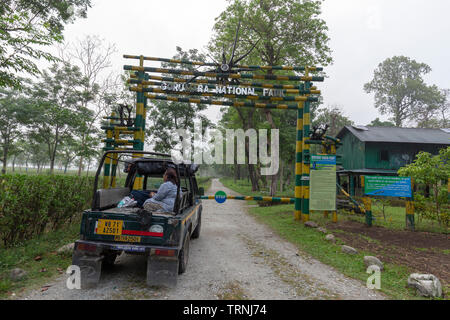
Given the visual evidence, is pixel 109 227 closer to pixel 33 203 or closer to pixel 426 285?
pixel 33 203

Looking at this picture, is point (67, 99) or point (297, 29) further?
point (67, 99)

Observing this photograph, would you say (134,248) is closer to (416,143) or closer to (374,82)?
(416,143)

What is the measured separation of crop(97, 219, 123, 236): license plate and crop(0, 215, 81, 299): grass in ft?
4.04

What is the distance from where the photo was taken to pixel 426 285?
379 cm

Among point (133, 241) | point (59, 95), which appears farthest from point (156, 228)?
point (59, 95)

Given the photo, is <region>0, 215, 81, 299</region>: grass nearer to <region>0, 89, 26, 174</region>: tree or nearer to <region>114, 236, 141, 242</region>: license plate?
<region>114, 236, 141, 242</region>: license plate

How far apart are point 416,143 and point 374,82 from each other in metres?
27.1

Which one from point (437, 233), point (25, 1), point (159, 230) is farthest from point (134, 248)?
point (25, 1)

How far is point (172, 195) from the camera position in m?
4.32

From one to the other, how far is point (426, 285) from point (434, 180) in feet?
19.6

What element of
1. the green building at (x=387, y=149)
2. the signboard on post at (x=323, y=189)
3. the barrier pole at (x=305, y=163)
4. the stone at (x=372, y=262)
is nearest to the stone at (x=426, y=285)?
the stone at (x=372, y=262)

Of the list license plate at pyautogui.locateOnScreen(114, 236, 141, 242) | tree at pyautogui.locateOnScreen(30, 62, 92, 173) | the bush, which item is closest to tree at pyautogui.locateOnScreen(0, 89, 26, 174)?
tree at pyautogui.locateOnScreen(30, 62, 92, 173)

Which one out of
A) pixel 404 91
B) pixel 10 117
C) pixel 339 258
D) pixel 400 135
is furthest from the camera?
pixel 404 91

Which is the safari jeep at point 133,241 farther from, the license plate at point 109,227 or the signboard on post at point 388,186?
the signboard on post at point 388,186
